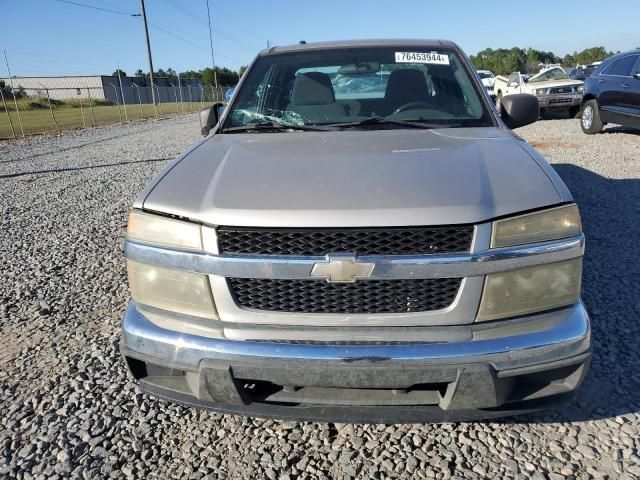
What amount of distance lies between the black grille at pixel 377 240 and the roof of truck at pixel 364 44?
2.08 m

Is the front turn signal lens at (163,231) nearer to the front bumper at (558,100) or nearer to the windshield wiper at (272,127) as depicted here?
the windshield wiper at (272,127)

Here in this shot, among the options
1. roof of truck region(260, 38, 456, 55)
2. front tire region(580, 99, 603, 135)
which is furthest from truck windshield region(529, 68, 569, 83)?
roof of truck region(260, 38, 456, 55)

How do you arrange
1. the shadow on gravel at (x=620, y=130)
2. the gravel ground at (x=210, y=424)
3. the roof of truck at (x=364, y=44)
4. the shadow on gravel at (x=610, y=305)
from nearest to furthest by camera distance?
the gravel ground at (x=210, y=424) < the shadow on gravel at (x=610, y=305) < the roof of truck at (x=364, y=44) < the shadow on gravel at (x=620, y=130)

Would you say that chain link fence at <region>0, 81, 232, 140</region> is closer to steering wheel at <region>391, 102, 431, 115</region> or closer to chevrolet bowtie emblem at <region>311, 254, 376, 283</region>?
steering wheel at <region>391, 102, 431, 115</region>

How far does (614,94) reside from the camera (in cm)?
1046

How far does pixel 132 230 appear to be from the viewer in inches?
80.9

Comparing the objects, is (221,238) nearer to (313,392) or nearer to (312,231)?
(312,231)

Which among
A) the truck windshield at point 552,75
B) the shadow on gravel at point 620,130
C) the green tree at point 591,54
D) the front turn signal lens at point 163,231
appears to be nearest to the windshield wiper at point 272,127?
the front turn signal lens at point 163,231

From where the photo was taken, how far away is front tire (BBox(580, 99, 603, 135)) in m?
11.2

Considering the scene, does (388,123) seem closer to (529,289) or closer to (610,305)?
(529,289)

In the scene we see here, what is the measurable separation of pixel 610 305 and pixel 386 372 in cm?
236

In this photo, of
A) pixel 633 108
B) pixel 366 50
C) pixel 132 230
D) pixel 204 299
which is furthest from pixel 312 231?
pixel 633 108

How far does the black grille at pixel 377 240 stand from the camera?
1.78m

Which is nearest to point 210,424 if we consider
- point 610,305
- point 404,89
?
point 404,89
